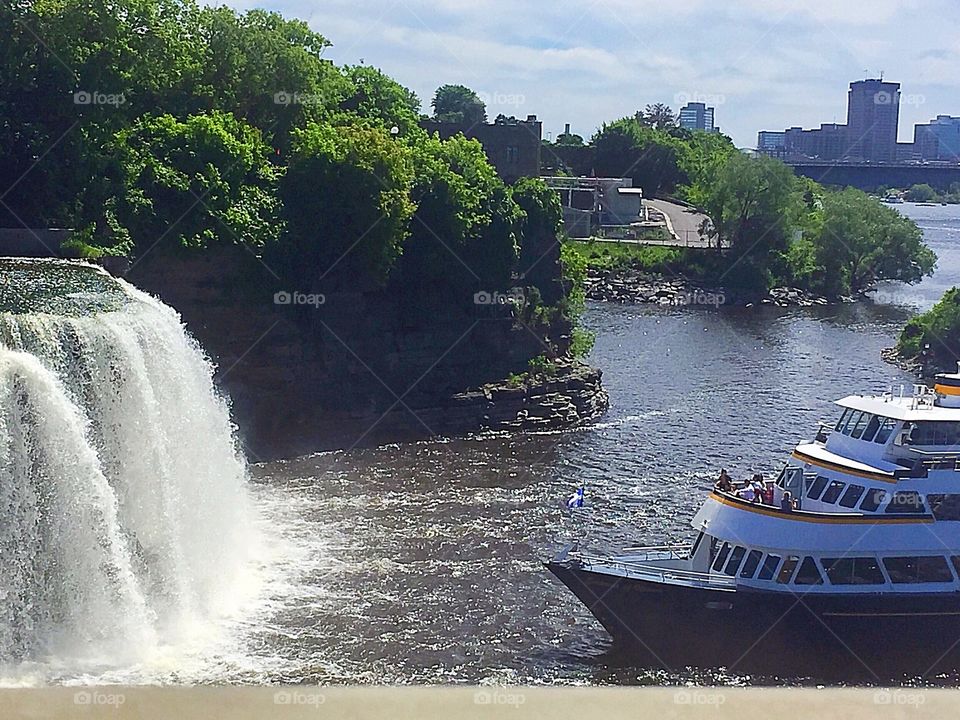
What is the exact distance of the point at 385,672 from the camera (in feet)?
80.6

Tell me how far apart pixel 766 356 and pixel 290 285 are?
31.2 metres

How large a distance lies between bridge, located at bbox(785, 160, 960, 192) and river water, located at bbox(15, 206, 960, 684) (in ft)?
362

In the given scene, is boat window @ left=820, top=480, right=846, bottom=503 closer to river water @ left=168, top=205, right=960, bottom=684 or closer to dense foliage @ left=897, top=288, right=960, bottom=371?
river water @ left=168, top=205, right=960, bottom=684

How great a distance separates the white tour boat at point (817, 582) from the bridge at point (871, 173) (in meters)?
146

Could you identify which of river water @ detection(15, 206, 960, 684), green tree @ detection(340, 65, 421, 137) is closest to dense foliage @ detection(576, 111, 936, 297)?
river water @ detection(15, 206, 960, 684)

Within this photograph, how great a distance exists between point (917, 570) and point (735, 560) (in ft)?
12.3

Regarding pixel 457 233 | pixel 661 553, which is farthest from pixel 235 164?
pixel 661 553

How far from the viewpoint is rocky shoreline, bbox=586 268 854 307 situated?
9100 cm

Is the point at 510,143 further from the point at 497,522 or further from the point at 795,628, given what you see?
the point at 795,628

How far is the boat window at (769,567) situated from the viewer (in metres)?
25.0

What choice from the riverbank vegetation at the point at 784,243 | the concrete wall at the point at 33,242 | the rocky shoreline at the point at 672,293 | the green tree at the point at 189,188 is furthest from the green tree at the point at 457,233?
the riverbank vegetation at the point at 784,243

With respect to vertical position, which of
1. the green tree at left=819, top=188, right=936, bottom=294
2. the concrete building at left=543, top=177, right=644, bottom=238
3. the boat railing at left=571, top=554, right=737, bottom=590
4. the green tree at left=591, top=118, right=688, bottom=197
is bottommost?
the boat railing at left=571, top=554, right=737, bottom=590

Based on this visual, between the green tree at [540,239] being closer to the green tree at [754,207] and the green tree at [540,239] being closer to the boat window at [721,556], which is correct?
the boat window at [721,556]

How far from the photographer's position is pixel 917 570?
25234 mm
